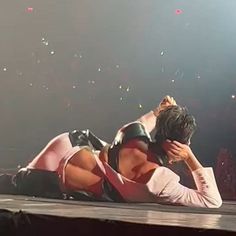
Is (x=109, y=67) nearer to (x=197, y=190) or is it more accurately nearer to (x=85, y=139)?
(x=85, y=139)

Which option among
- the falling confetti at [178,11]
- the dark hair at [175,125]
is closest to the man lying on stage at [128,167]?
the dark hair at [175,125]

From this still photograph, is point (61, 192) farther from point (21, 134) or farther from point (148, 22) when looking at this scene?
point (148, 22)

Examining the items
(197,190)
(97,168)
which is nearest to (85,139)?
(97,168)

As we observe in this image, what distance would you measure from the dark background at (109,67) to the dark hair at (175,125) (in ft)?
0.09

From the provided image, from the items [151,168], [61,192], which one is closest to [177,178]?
[151,168]

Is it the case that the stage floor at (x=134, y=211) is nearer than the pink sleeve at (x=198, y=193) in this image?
Yes

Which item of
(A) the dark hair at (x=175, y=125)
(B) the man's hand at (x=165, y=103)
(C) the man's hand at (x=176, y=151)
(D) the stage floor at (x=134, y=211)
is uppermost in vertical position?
(B) the man's hand at (x=165, y=103)

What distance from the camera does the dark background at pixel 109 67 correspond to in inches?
74.1

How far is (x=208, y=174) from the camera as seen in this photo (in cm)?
187

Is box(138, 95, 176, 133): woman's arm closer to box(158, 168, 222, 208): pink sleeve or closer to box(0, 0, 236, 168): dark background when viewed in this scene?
box(0, 0, 236, 168): dark background

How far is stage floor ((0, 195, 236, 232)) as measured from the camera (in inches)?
64.2

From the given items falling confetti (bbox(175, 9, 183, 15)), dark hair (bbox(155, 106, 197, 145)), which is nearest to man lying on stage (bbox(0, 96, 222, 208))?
dark hair (bbox(155, 106, 197, 145))

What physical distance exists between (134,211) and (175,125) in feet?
1.03

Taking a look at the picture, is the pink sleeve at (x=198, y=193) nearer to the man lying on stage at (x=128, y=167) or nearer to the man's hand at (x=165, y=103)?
the man lying on stage at (x=128, y=167)
